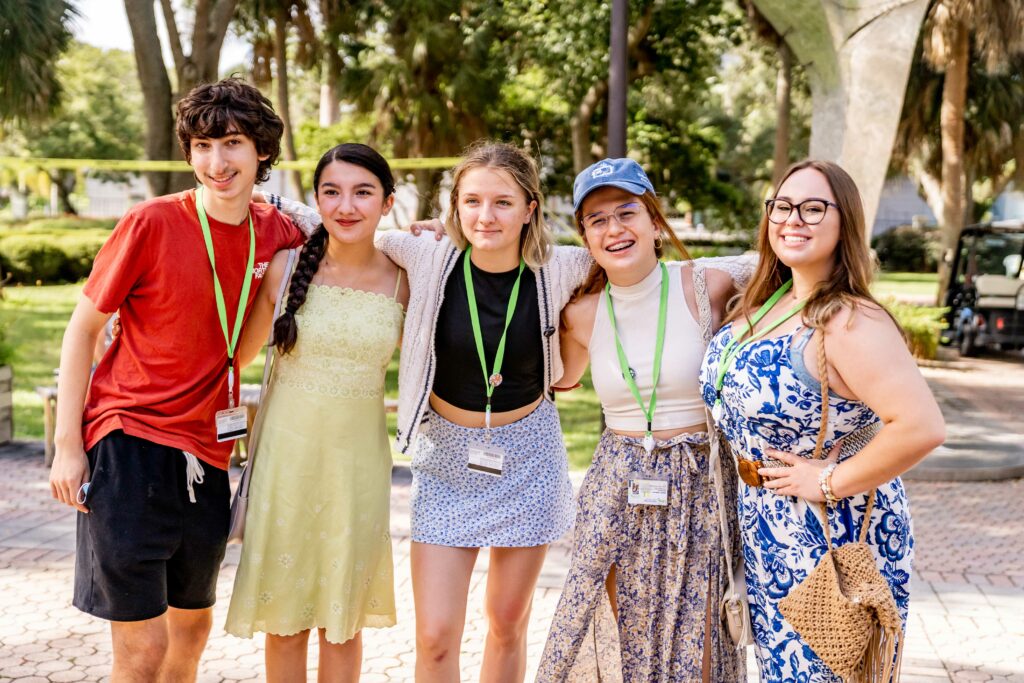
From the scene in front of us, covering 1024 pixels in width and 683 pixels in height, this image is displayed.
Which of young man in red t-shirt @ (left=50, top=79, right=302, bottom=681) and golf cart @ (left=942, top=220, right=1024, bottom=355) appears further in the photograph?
golf cart @ (left=942, top=220, right=1024, bottom=355)

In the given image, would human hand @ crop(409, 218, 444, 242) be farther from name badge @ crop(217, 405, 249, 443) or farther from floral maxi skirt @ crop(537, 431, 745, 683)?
floral maxi skirt @ crop(537, 431, 745, 683)

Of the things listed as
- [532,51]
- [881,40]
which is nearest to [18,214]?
[532,51]

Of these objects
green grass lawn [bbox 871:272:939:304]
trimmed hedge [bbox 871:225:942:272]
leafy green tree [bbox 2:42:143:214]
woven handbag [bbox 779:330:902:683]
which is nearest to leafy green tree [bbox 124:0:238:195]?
woven handbag [bbox 779:330:902:683]

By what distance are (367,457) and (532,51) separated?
14.0 m

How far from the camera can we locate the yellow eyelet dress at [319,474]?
3.19m

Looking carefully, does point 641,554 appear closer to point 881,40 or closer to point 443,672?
point 443,672

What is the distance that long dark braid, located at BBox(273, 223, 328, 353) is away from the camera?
310 centimetres

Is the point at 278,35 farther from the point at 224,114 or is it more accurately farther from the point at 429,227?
the point at 224,114

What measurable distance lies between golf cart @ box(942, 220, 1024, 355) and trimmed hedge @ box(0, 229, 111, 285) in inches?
726

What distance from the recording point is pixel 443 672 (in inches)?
126

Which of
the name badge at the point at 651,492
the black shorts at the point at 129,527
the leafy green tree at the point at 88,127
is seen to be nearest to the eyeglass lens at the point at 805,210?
the name badge at the point at 651,492

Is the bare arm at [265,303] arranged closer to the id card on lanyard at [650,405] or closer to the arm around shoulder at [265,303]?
the arm around shoulder at [265,303]

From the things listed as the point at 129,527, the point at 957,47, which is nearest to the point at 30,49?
the point at 129,527

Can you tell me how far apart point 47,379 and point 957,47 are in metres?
15.7
